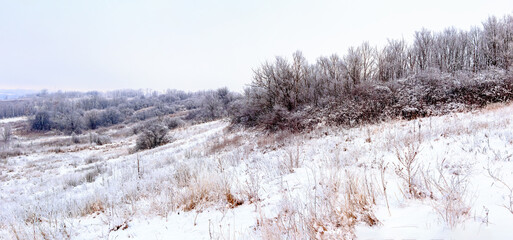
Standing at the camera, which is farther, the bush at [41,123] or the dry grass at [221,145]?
the bush at [41,123]

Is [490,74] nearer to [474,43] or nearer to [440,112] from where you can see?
[440,112]

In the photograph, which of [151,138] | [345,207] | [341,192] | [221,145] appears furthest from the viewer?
[151,138]

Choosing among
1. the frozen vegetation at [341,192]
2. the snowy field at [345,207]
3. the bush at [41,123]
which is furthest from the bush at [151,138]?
the bush at [41,123]

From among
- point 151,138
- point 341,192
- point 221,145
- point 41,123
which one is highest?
point 41,123

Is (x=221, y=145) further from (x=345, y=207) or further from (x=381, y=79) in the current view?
(x=381, y=79)

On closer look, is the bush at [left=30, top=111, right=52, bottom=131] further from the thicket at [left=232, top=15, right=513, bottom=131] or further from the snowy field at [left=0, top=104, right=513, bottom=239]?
the snowy field at [left=0, top=104, right=513, bottom=239]

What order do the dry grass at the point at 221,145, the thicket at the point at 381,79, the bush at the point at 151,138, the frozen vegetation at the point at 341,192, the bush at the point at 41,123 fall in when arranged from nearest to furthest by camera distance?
1. the frozen vegetation at the point at 341,192
2. the dry grass at the point at 221,145
3. the thicket at the point at 381,79
4. the bush at the point at 151,138
5. the bush at the point at 41,123

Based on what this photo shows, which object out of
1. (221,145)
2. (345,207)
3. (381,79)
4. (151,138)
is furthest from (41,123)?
(345,207)

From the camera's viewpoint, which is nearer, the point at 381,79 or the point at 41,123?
the point at 381,79

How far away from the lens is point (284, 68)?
2345 cm

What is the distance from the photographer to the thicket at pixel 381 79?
14383 millimetres

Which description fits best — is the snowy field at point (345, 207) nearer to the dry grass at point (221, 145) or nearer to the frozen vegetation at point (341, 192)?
the frozen vegetation at point (341, 192)

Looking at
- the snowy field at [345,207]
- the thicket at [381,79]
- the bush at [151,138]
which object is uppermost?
the thicket at [381,79]

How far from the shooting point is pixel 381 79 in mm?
→ 24844
